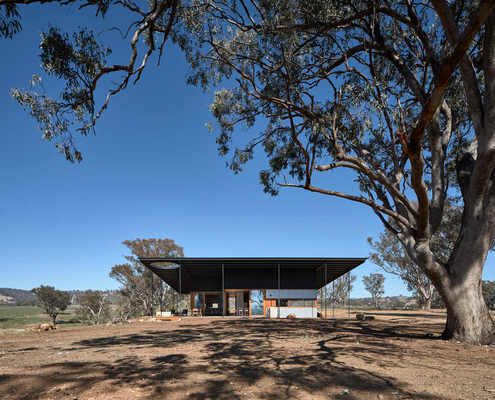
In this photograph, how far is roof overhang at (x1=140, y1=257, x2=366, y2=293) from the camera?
19.3m

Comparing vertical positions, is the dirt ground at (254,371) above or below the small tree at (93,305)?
above

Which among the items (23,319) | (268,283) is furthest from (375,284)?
(23,319)

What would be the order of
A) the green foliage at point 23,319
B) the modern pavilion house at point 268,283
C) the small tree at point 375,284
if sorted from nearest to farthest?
the modern pavilion house at point 268,283
the green foliage at point 23,319
the small tree at point 375,284

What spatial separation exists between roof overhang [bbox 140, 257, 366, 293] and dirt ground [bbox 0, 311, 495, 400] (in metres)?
11.6

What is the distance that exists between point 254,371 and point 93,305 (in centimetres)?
3371

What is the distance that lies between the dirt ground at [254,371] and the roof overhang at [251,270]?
11554 millimetres

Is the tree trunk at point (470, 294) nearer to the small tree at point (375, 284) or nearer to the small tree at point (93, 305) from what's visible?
the small tree at point (93, 305)

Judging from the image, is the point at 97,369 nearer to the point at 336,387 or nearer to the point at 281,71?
the point at 336,387

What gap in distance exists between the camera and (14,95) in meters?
6.64

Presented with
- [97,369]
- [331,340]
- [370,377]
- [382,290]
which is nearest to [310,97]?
[331,340]

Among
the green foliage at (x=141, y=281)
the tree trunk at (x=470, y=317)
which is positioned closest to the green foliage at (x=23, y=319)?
the green foliage at (x=141, y=281)

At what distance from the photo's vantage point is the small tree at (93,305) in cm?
3343

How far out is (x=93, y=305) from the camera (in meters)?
34.0

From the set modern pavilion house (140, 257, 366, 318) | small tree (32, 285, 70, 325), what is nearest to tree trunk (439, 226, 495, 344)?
modern pavilion house (140, 257, 366, 318)
